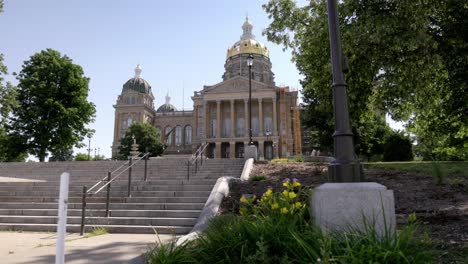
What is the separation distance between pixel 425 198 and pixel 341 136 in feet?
20.7

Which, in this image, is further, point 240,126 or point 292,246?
point 240,126

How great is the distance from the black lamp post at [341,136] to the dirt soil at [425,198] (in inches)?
46.5

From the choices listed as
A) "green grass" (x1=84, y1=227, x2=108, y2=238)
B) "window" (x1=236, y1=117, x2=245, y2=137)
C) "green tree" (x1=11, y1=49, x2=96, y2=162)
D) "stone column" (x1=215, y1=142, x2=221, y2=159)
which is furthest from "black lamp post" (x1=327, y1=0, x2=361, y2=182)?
"window" (x1=236, y1=117, x2=245, y2=137)

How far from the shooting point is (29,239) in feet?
25.2

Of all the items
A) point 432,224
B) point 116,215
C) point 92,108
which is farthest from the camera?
point 92,108

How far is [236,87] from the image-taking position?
73.9 meters

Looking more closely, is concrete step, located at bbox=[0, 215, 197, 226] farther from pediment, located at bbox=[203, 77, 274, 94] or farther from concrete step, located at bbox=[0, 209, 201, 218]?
pediment, located at bbox=[203, 77, 274, 94]

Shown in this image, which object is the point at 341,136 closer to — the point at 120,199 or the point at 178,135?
the point at 120,199

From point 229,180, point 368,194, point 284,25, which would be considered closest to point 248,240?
point 368,194

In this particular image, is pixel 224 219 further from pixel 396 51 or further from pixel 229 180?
pixel 396 51

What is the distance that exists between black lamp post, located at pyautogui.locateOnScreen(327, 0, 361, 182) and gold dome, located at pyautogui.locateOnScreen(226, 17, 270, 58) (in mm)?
82882

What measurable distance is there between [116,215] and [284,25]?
11041 millimetres

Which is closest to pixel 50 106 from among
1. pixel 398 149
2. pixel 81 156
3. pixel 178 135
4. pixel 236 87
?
pixel 398 149

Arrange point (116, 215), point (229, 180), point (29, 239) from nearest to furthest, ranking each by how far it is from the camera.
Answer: point (29, 239) < point (116, 215) < point (229, 180)
